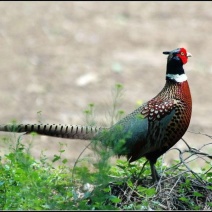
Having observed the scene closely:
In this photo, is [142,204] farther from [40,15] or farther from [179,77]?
[40,15]

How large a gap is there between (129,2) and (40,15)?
174 cm

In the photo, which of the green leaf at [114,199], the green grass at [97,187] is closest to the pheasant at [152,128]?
the green grass at [97,187]

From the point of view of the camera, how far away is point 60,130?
5820mm

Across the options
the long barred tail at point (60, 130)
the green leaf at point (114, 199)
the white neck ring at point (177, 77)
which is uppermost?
the white neck ring at point (177, 77)

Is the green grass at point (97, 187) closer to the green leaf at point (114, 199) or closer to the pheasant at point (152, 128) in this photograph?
the green leaf at point (114, 199)

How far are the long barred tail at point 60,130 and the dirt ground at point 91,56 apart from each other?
9.77 ft

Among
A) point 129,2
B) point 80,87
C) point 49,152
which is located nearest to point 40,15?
point 129,2

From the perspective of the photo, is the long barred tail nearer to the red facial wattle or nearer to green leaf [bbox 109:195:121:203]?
green leaf [bbox 109:195:121:203]

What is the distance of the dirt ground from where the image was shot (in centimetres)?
1070

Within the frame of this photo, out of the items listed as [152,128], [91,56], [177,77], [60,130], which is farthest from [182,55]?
[91,56]

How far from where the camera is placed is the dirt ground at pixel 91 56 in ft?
35.1

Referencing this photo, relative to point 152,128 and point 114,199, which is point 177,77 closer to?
point 152,128

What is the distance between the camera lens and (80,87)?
38.1ft

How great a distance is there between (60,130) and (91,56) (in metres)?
6.94
